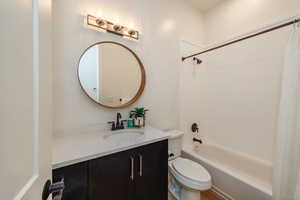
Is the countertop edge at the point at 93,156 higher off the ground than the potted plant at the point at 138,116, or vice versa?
the potted plant at the point at 138,116

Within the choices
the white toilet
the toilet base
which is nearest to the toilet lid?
the white toilet

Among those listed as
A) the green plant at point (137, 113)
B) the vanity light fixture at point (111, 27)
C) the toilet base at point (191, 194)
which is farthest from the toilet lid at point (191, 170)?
the vanity light fixture at point (111, 27)

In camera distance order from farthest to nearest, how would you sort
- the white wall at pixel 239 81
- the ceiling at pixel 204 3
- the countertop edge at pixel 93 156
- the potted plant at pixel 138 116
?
the ceiling at pixel 204 3 → the white wall at pixel 239 81 → the potted plant at pixel 138 116 → the countertop edge at pixel 93 156

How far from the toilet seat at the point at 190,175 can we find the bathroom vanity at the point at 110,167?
6.4 inches

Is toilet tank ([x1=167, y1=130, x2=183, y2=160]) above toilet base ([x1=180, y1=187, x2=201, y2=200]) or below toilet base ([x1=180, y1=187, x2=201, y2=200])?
above

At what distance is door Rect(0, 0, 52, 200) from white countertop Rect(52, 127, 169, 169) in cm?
25

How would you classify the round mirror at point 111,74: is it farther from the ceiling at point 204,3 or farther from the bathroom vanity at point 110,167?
the ceiling at point 204,3

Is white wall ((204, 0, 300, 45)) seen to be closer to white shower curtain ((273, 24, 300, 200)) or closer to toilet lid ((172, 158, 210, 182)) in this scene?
white shower curtain ((273, 24, 300, 200))

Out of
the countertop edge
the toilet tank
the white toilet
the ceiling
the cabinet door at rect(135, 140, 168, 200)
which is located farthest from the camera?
the ceiling

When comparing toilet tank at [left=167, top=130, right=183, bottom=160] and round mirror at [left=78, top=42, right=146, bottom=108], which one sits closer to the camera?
round mirror at [left=78, top=42, right=146, bottom=108]

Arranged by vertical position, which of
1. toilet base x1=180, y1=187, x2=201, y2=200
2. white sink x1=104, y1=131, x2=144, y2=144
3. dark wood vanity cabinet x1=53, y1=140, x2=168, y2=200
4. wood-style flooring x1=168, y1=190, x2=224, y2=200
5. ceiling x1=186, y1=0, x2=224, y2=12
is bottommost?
wood-style flooring x1=168, y1=190, x2=224, y2=200

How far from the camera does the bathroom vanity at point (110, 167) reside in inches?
31.2

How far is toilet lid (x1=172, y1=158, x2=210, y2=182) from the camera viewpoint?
3.96 ft

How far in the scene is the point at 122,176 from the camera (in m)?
0.97
